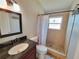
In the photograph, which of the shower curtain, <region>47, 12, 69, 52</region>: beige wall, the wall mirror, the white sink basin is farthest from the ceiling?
the white sink basin

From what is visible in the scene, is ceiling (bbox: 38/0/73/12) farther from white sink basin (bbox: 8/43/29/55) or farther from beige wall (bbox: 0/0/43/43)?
white sink basin (bbox: 8/43/29/55)

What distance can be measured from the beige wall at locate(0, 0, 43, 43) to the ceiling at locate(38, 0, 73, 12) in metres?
0.27

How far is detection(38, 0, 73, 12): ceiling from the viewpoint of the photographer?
2.11 metres

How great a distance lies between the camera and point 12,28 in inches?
60.4

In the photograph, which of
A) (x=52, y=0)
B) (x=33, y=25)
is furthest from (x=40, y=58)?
(x=52, y=0)

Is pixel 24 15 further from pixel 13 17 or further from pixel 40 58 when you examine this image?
pixel 40 58

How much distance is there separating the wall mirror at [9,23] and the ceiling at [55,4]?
121cm

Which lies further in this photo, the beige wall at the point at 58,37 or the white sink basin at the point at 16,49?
the beige wall at the point at 58,37

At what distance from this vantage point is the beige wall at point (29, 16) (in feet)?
6.02

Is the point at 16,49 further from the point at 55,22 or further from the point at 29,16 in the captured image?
the point at 55,22

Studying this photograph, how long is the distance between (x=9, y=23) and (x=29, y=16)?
0.77m

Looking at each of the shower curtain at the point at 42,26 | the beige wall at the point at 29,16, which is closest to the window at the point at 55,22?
the shower curtain at the point at 42,26

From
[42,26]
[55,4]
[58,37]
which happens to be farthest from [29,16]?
[58,37]

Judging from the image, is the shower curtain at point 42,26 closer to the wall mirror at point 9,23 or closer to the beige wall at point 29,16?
the beige wall at point 29,16
